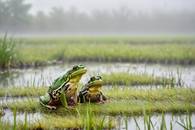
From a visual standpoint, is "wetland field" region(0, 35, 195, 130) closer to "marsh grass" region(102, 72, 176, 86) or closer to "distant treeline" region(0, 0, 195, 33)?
"marsh grass" region(102, 72, 176, 86)

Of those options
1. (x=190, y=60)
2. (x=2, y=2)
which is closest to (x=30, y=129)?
(x=190, y=60)

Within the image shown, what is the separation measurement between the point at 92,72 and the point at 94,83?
451 centimetres

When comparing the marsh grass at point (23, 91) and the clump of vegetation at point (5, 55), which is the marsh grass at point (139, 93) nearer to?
the marsh grass at point (23, 91)

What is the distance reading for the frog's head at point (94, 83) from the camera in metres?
7.23

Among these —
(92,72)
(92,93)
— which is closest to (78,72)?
(92,93)

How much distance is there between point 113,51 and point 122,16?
2122 cm

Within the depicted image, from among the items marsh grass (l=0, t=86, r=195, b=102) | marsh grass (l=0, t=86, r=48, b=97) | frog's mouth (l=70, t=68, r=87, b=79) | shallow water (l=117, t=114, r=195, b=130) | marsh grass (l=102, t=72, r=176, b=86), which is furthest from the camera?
marsh grass (l=102, t=72, r=176, b=86)

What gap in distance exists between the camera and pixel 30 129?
6.05m

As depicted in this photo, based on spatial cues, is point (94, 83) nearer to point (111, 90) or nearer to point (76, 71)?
point (76, 71)

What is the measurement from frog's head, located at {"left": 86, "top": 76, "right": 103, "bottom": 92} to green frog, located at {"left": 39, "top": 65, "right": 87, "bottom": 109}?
281mm

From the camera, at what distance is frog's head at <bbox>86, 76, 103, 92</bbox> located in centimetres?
723

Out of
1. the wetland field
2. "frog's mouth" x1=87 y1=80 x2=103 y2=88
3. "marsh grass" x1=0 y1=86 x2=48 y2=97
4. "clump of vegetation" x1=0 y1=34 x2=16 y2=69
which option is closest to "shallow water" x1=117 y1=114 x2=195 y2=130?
the wetland field

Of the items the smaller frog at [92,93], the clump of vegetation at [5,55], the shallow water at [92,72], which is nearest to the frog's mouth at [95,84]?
the smaller frog at [92,93]

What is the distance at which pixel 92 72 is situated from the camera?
1179 centimetres
